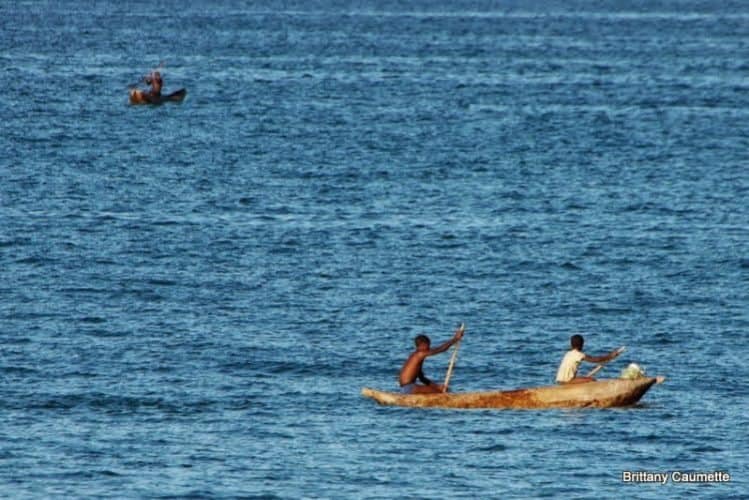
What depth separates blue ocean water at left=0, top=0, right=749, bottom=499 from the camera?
3469 centimetres

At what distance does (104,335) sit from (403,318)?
758 cm

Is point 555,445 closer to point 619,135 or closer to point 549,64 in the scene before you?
point 619,135

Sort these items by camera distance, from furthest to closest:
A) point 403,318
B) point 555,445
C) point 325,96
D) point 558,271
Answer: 1. point 325,96
2. point 558,271
3. point 403,318
4. point 555,445

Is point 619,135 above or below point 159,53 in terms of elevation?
below

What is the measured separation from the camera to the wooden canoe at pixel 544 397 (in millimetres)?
37688

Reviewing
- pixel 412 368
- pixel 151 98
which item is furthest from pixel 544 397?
pixel 151 98

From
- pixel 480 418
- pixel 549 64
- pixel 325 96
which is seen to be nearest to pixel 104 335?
pixel 480 418

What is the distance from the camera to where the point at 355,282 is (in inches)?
2052

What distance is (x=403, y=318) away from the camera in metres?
47.6

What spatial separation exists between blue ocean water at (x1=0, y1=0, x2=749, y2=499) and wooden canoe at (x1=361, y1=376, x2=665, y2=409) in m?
0.27

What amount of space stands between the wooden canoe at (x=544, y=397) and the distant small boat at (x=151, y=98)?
2362 inches

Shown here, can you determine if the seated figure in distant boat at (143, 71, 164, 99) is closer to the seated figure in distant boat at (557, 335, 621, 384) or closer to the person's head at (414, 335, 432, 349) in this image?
the person's head at (414, 335, 432, 349)

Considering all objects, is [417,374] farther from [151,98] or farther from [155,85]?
[155,85]

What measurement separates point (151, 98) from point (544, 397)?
204 feet
